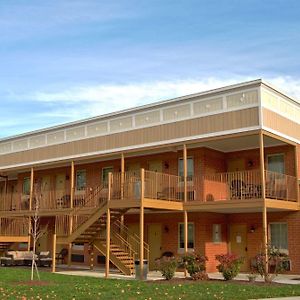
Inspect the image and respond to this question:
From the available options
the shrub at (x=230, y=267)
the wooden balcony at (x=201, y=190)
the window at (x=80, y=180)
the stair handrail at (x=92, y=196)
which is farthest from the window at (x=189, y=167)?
the shrub at (x=230, y=267)

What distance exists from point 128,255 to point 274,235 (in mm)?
6541

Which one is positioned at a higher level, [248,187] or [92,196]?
[92,196]

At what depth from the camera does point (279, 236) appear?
76.7 ft

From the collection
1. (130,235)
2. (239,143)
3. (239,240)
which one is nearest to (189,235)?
(239,240)

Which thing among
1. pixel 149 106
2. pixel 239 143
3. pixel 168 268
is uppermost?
pixel 149 106

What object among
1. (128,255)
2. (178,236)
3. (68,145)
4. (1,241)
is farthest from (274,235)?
(1,241)

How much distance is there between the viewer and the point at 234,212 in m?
24.8

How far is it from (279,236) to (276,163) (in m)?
3.26

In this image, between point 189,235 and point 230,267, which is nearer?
point 230,267

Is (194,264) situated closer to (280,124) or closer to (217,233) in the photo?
(217,233)

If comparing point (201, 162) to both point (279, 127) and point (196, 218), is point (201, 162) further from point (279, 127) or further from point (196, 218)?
point (279, 127)

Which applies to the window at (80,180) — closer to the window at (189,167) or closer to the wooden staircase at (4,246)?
the wooden staircase at (4,246)

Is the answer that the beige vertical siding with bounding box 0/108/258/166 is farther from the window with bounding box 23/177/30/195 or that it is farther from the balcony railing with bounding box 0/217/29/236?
the balcony railing with bounding box 0/217/29/236

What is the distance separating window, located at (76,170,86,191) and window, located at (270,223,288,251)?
37.5 ft
